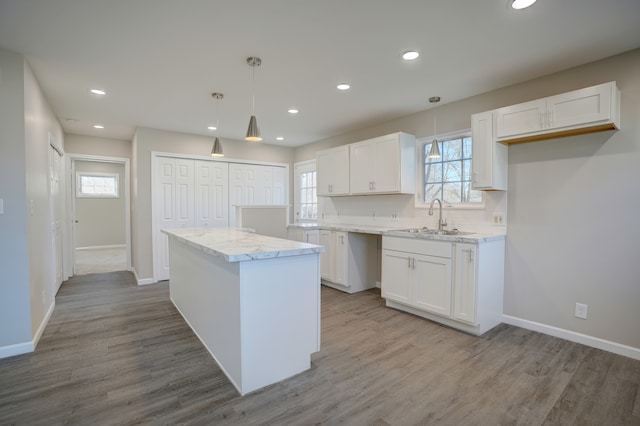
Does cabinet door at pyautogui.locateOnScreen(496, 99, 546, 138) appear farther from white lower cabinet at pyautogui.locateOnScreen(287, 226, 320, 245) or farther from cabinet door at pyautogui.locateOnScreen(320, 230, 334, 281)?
white lower cabinet at pyautogui.locateOnScreen(287, 226, 320, 245)

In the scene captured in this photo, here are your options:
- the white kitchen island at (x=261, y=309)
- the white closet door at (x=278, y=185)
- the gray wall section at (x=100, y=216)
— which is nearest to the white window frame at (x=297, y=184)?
the white closet door at (x=278, y=185)

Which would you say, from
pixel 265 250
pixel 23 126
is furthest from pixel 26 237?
pixel 265 250

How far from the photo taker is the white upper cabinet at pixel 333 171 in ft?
15.1

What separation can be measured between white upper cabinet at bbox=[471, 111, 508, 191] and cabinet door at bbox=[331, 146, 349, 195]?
186 cm

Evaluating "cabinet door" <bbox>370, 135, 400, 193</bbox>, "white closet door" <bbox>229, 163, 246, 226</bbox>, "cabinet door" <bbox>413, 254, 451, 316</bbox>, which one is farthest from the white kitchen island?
"white closet door" <bbox>229, 163, 246, 226</bbox>

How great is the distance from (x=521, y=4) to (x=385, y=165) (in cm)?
225

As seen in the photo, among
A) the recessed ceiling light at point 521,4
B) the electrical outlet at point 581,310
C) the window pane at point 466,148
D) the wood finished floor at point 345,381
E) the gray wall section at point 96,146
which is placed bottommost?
the wood finished floor at point 345,381

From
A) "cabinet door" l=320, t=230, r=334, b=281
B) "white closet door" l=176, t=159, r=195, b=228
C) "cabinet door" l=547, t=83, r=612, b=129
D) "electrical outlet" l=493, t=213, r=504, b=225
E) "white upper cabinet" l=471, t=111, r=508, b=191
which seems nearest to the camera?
"cabinet door" l=547, t=83, r=612, b=129

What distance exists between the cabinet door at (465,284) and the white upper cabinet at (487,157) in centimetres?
70

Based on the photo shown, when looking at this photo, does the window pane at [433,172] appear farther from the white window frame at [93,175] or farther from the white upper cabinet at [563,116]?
the white window frame at [93,175]

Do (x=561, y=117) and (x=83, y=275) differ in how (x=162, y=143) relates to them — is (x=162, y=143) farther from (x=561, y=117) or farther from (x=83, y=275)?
(x=561, y=117)

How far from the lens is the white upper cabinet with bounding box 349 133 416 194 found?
3846 mm

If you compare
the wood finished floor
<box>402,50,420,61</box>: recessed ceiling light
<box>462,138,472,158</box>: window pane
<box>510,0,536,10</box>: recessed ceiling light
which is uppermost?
<box>402,50,420,61</box>: recessed ceiling light

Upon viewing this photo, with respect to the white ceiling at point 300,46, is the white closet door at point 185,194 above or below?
below
